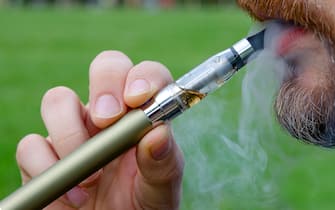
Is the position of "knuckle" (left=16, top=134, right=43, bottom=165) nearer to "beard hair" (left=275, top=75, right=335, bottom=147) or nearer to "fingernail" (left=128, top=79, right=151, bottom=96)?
"fingernail" (left=128, top=79, right=151, bottom=96)

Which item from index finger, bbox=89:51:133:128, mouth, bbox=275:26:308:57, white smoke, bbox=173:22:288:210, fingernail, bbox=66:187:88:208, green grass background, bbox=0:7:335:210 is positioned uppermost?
index finger, bbox=89:51:133:128

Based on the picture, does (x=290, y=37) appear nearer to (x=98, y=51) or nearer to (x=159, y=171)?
(x=159, y=171)

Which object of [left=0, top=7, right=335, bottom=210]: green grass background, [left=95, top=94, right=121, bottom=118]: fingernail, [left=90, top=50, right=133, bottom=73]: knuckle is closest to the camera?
[left=95, top=94, right=121, bottom=118]: fingernail

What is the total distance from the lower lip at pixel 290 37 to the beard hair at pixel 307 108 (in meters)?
0.05

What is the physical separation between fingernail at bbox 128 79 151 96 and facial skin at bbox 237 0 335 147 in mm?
158

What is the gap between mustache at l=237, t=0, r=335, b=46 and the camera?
1199 mm

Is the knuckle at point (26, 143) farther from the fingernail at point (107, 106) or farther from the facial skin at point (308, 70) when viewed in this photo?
the facial skin at point (308, 70)

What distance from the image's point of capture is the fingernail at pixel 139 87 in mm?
1278

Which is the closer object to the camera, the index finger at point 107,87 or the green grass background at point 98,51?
the index finger at point 107,87

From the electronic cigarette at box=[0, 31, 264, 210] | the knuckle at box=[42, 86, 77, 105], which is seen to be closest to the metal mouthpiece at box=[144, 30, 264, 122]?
the electronic cigarette at box=[0, 31, 264, 210]

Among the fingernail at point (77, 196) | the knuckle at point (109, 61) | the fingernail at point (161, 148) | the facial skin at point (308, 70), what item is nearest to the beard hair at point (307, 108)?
the facial skin at point (308, 70)

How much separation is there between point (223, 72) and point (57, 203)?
41 centimetres

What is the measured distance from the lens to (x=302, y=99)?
1199 millimetres

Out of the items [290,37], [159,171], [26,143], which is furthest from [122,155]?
[290,37]
